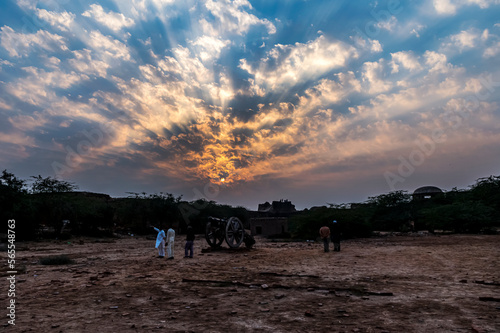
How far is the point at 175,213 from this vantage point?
41375 mm

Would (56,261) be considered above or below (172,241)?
below

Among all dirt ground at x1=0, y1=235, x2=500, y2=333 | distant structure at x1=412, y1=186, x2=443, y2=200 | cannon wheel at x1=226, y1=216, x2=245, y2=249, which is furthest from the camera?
distant structure at x1=412, y1=186, x2=443, y2=200

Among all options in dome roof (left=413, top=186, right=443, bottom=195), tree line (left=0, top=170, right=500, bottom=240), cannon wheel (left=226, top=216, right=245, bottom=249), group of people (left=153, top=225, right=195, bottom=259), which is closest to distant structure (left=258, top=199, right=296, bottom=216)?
tree line (left=0, top=170, right=500, bottom=240)

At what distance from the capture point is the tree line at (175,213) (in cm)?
2392

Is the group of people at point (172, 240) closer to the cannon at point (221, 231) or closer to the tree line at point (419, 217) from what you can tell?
the cannon at point (221, 231)

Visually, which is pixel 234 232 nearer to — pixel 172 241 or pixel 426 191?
pixel 172 241

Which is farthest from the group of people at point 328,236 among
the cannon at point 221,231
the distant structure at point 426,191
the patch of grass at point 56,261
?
the distant structure at point 426,191

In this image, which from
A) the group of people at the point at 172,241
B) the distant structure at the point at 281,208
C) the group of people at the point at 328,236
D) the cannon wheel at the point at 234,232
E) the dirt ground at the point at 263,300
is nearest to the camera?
the dirt ground at the point at 263,300

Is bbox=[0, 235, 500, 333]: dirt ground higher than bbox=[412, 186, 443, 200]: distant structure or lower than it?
lower

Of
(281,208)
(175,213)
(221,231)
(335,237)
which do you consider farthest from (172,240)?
(281,208)

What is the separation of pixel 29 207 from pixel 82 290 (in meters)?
22.0

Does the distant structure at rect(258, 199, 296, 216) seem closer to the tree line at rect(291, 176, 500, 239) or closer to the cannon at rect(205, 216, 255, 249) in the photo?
the tree line at rect(291, 176, 500, 239)

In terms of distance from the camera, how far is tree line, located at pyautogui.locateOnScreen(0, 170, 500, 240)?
23.9 metres

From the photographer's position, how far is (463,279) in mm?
6582
